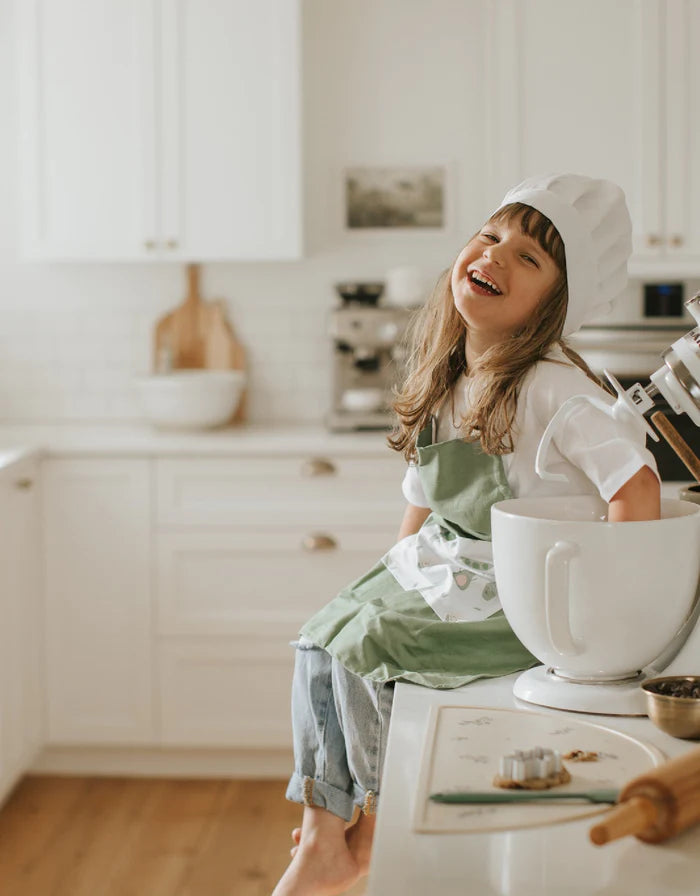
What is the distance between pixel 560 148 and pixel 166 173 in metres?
1.08

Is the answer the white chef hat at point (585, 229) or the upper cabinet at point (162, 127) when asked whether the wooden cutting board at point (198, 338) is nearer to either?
the upper cabinet at point (162, 127)

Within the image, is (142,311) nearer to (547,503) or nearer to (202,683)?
(202,683)

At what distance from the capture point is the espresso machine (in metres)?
3.25

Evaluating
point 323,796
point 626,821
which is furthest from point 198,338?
point 626,821

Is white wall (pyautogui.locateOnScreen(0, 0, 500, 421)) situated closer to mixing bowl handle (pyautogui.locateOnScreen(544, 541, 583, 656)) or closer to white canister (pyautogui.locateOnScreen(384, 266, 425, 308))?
white canister (pyautogui.locateOnScreen(384, 266, 425, 308))

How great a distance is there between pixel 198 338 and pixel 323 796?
258 cm

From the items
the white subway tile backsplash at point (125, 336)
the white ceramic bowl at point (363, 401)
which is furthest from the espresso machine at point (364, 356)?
the white subway tile backsplash at point (125, 336)

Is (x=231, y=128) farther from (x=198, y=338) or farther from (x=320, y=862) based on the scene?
(x=320, y=862)

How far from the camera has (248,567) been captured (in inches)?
123

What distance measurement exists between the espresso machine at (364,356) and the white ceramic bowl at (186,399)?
1.02 ft

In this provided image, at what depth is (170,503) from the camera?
3.12 meters

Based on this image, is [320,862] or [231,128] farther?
[231,128]

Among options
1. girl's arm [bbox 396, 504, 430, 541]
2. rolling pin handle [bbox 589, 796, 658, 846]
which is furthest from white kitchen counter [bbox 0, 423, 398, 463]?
rolling pin handle [bbox 589, 796, 658, 846]

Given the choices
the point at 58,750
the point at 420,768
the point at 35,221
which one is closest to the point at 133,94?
the point at 35,221
